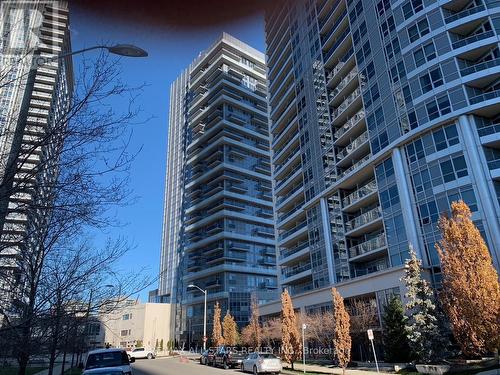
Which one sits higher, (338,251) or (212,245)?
(212,245)

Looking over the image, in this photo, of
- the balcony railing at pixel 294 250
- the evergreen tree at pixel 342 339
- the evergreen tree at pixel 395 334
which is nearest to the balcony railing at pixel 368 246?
the evergreen tree at pixel 395 334

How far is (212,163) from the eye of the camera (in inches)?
3962

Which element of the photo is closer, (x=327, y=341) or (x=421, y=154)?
(x=421, y=154)

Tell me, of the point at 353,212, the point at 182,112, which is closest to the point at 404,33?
the point at 353,212

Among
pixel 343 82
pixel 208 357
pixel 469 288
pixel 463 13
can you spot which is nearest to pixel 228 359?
pixel 208 357

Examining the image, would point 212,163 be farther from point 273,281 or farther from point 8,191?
point 8,191

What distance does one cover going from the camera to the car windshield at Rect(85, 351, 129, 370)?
51.6 feet

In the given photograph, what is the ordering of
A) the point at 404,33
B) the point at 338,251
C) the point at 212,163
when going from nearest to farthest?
1. the point at 404,33
2. the point at 338,251
3. the point at 212,163

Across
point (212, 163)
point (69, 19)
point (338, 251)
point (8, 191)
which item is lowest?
point (8, 191)

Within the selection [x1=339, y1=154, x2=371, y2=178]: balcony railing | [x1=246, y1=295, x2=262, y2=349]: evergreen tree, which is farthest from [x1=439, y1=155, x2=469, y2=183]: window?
[x1=246, y1=295, x2=262, y2=349]: evergreen tree

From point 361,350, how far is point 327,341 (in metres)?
3.89

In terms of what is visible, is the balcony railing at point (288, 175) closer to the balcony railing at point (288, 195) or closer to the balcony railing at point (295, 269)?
the balcony railing at point (288, 195)

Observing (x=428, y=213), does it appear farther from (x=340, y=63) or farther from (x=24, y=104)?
(x=24, y=104)

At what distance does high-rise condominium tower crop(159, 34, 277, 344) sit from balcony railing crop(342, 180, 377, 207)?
4227cm
